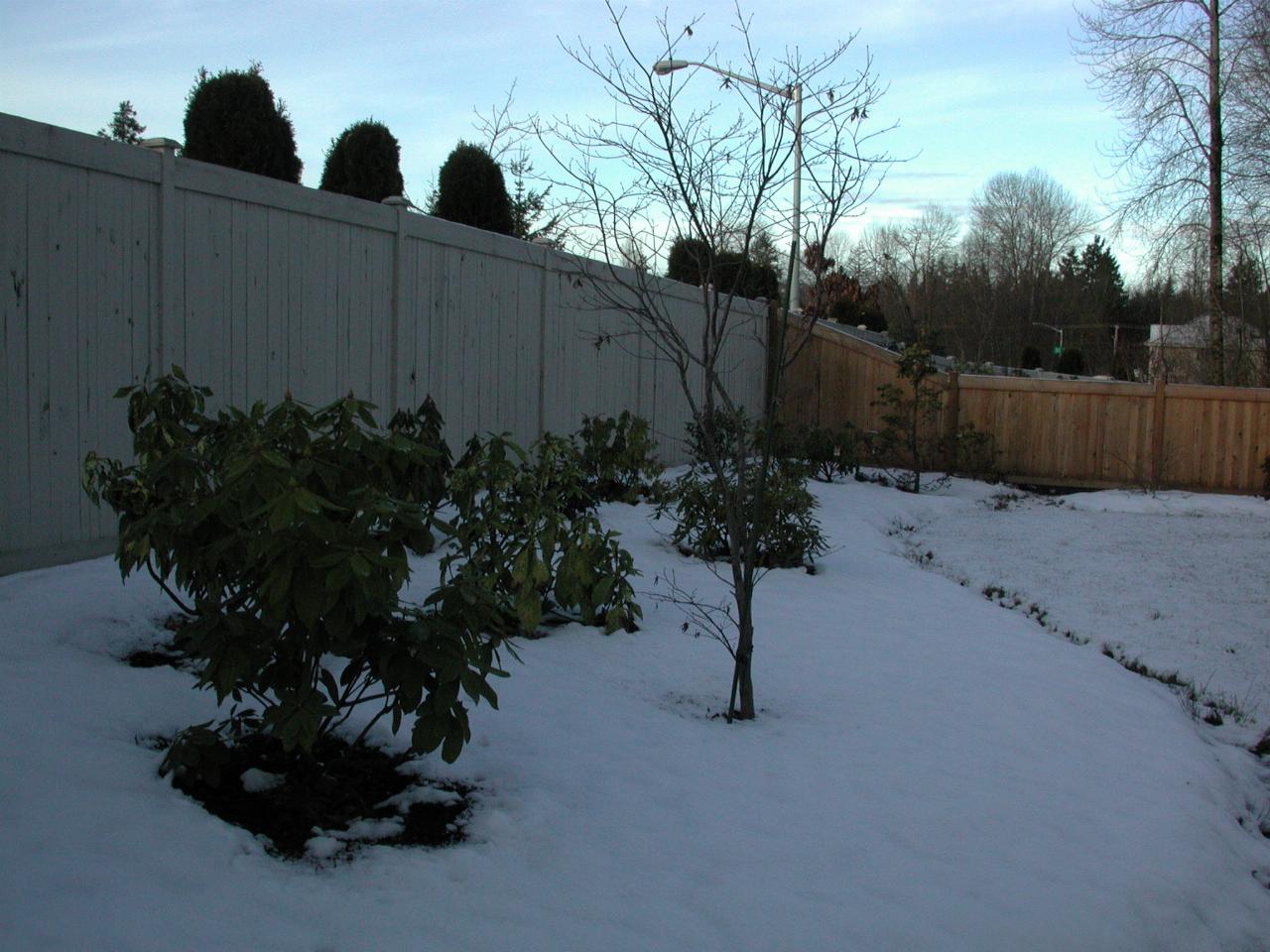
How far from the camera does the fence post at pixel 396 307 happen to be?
7.05 meters

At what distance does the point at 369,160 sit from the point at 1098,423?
10198 millimetres

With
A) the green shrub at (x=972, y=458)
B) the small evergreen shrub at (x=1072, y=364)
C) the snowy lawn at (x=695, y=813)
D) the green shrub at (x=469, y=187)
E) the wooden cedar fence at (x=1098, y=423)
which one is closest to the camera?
the snowy lawn at (x=695, y=813)

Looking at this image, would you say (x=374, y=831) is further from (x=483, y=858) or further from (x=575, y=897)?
(x=575, y=897)

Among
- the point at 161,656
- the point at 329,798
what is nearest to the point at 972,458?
the point at 161,656

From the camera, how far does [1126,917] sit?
304 centimetres

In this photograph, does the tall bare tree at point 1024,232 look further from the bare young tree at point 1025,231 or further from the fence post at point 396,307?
the fence post at point 396,307

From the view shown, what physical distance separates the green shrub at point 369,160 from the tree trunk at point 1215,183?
14.3 meters

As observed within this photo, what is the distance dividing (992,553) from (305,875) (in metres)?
7.88

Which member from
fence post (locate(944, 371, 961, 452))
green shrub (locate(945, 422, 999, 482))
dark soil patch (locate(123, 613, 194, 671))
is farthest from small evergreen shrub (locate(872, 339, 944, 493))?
dark soil patch (locate(123, 613, 194, 671))

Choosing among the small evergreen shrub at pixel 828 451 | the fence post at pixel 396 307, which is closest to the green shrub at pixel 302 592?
the fence post at pixel 396 307

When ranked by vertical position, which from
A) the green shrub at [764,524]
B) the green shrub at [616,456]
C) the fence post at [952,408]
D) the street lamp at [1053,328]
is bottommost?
the green shrub at [764,524]

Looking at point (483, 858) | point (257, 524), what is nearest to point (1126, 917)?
point (483, 858)

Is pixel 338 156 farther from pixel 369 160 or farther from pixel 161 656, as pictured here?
pixel 161 656

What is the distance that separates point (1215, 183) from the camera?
18.3 meters
